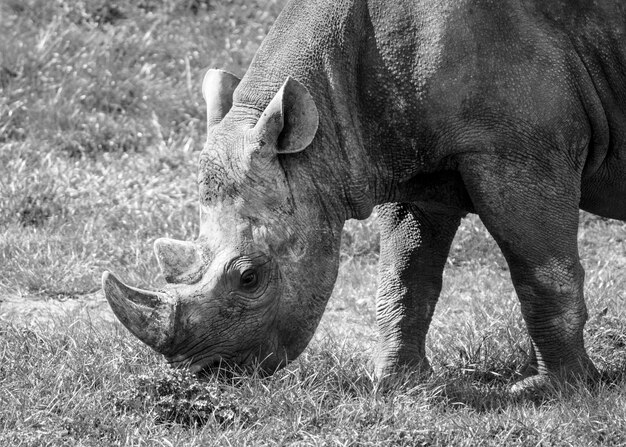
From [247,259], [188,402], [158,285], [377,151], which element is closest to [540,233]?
[377,151]

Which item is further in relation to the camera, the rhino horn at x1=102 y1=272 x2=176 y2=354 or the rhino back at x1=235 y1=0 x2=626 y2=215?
the rhino back at x1=235 y1=0 x2=626 y2=215

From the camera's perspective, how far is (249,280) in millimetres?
5789

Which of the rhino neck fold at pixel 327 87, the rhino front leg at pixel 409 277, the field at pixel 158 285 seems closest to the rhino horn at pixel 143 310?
the field at pixel 158 285

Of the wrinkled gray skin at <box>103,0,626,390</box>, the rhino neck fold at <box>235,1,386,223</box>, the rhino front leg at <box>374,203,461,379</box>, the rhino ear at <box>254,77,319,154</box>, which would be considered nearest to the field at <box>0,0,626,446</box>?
the rhino front leg at <box>374,203,461,379</box>

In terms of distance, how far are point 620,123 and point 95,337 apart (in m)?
2.99

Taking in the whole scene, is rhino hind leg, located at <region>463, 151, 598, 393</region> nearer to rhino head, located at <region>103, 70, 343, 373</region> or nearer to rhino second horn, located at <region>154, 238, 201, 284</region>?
rhino head, located at <region>103, 70, 343, 373</region>

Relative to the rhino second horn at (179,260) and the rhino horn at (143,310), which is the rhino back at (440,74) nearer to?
the rhino second horn at (179,260)

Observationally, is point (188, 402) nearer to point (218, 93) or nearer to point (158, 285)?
point (218, 93)

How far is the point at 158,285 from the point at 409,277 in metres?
2.07

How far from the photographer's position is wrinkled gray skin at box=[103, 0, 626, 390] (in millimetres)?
5766

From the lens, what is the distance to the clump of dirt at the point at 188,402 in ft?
18.9

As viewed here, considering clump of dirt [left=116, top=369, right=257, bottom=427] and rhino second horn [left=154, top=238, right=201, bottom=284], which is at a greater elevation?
rhino second horn [left=154, top=238, right=201, bottom=284]

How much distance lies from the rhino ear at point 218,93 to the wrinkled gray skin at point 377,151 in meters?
0.07

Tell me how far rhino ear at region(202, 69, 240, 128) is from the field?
50.5 inches
